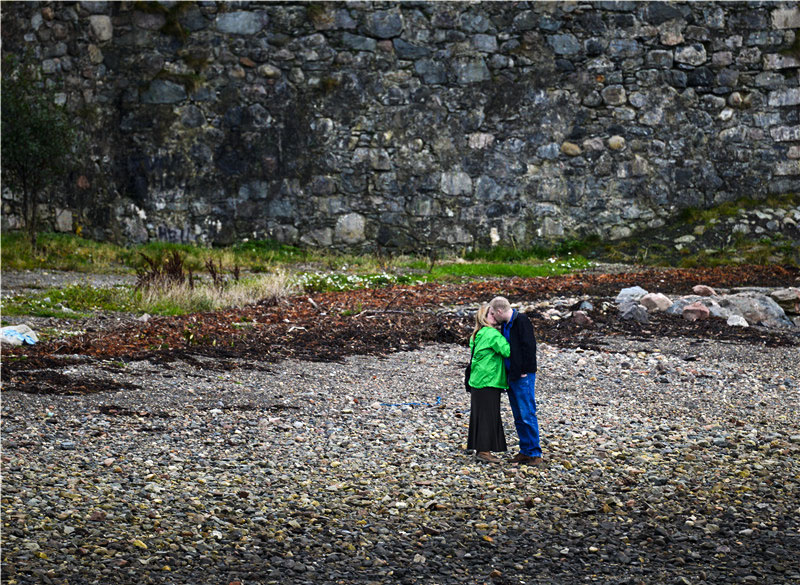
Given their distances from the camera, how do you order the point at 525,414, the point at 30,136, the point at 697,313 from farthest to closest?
the point at 30,136
the point at 697,313
the point at 525,414

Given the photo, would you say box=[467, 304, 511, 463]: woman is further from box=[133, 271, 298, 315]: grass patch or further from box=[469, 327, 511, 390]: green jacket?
box=[133, 271, 298, 315]: grass patch

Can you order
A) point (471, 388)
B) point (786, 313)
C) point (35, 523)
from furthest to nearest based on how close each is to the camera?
point (786, 313), point (471, 388), point (35, 523)

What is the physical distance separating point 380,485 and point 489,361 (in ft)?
4.26

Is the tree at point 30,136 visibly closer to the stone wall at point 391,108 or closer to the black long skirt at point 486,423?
the stone wall at point 391,108

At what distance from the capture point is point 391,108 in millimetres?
21109

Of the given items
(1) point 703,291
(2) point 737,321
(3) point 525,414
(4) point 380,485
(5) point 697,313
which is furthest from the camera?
(1) point 703,291

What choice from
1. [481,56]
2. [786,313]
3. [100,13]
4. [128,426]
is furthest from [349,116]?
[128,426]

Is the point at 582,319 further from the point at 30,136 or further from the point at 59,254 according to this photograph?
the point at 30,136

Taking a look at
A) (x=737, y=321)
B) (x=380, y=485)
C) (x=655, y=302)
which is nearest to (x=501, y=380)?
(x=380, y=485)

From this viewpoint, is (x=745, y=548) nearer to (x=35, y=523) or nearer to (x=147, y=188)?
(x=35, y=523)

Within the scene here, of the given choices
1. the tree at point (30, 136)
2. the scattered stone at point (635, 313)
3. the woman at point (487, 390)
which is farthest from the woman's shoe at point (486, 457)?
the tree at point (30, 136)

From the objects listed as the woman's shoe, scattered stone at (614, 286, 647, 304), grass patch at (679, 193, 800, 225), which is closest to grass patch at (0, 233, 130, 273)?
scattered stone at (614, 286, 647, 304)

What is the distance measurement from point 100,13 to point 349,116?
6.21 meters

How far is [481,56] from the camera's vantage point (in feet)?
69.3
